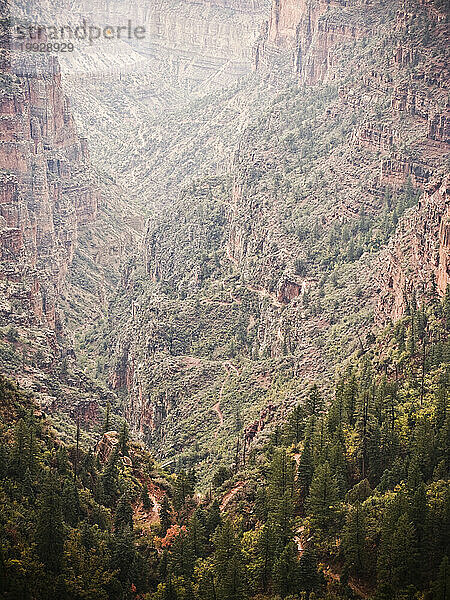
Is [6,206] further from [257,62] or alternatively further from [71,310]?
[257,62]

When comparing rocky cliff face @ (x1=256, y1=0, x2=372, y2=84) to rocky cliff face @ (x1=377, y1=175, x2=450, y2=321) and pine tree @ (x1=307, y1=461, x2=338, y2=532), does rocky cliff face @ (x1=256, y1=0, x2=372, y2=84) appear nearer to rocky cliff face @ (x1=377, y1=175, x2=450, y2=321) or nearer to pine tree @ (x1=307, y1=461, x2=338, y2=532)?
rocky cliff face @ (x1=377, y1=175, x2=450, y2=321)

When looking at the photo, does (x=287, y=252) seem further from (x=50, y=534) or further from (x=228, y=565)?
(x=50, y=534)

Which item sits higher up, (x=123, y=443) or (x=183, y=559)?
(x=183, y=559)

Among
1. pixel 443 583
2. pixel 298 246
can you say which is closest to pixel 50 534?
pixel 443 583

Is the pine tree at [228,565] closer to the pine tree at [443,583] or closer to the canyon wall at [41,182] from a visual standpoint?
the pine tree at [443,583]

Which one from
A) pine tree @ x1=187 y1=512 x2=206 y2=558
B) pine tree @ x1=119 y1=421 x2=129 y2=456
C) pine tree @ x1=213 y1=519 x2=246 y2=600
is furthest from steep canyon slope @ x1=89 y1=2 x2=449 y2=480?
pine tree @ x1=213 y1=519 x2=246 y2=600

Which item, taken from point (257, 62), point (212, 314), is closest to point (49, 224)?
point (212, 314)

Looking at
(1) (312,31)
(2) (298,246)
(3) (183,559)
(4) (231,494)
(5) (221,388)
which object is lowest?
(5) (221,388)

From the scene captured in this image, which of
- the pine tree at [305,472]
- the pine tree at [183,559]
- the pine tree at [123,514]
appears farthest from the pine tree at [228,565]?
the pine tree at [123,514]

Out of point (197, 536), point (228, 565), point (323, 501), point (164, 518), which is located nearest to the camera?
point (228, 565)

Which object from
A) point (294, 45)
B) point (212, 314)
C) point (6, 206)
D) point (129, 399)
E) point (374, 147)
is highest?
point (294, 45)

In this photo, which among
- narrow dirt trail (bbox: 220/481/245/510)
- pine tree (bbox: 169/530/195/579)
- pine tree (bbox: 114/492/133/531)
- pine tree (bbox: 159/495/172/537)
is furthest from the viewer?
narrow dirt trail (bbox: 220/481/245/510)
